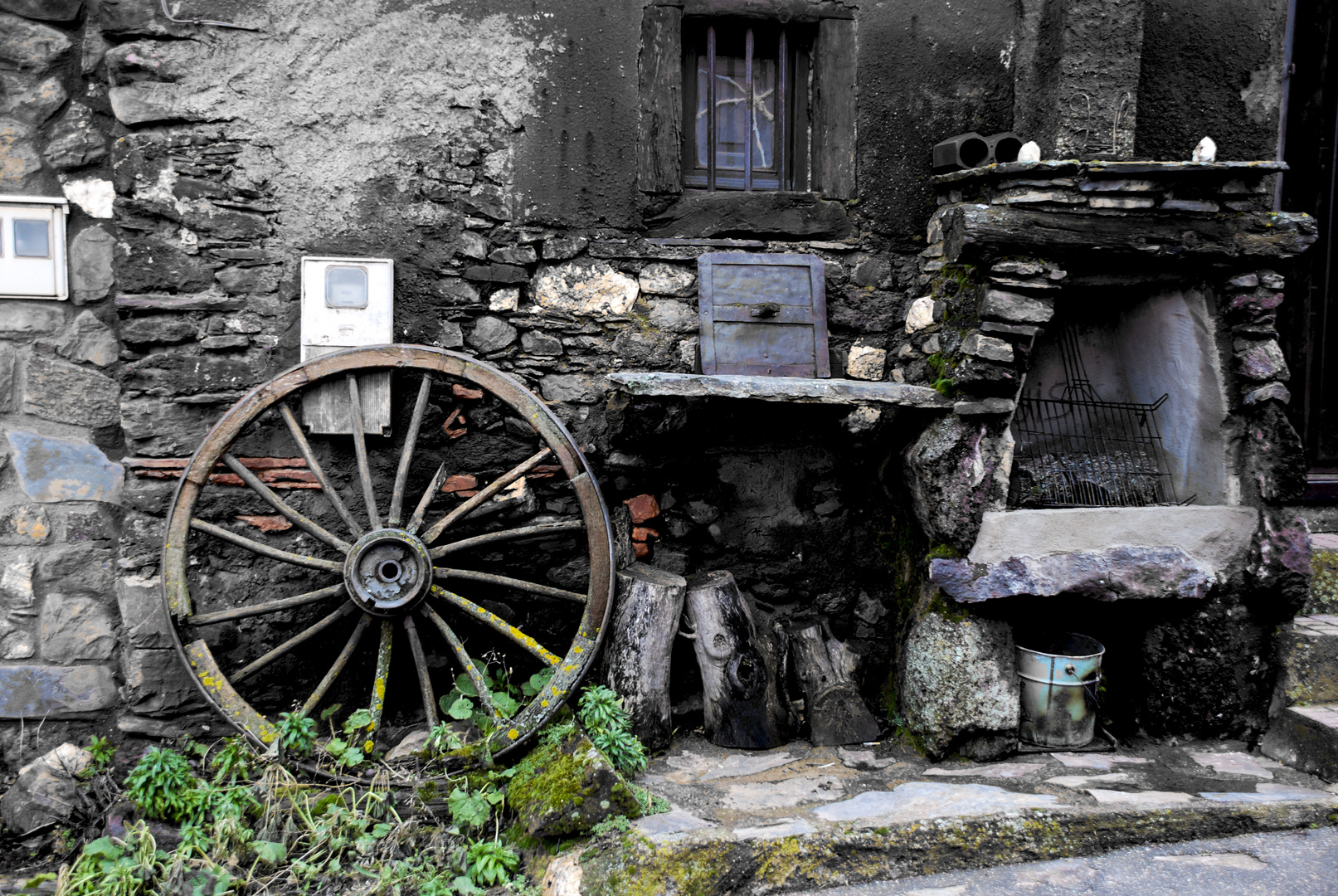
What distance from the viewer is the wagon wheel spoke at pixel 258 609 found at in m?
2.92

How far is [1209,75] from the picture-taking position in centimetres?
370

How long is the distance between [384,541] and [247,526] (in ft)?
2.17

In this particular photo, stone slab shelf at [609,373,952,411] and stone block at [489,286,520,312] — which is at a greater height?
stone block at [489,286,520,312]

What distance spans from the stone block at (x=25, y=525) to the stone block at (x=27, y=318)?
0.68 meters

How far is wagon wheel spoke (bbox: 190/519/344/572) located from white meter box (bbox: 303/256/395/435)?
0.48 metres

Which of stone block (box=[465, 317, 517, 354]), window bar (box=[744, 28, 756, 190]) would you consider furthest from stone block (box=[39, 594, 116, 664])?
window bar (box=[744, 28, 756, 190])

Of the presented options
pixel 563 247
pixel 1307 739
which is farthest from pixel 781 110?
pixel 1307 739

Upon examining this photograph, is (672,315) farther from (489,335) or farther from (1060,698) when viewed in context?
(1060,698)

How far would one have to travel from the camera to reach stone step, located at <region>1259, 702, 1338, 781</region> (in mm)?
2930

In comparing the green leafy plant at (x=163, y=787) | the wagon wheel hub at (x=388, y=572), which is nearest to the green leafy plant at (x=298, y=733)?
the green leafy plant at (x=163, y=787)

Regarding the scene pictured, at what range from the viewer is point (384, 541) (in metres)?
2.96

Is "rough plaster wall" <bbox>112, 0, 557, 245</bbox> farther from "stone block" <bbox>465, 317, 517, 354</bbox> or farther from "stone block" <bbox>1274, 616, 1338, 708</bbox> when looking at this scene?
"stone block" <bbox>1274, 616, 1338, 708</bbox>

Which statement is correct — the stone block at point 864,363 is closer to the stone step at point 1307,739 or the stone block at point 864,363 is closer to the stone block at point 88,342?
the stone step at point 1307,739

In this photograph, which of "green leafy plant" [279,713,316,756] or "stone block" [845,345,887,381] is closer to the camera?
"green leafy plant" [279,713,316,756]
